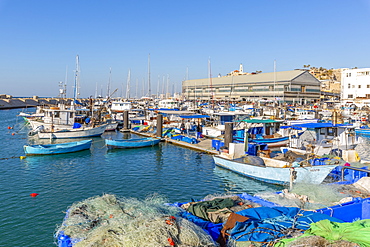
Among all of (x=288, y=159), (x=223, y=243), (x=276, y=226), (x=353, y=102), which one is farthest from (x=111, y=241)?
(x=353, y=102)

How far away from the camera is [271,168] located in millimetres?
17797

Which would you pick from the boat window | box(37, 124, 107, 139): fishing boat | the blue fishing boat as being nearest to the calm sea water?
box(37, 124, 107, 139): fishing boat

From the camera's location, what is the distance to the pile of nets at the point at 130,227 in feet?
22.3

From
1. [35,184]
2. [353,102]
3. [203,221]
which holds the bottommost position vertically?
[35,184]

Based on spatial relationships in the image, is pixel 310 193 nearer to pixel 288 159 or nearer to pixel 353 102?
pixel 288 159

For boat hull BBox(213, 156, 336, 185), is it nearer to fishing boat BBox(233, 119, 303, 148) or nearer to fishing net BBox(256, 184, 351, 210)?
fishing net BBox(256, 184, 351, 210)

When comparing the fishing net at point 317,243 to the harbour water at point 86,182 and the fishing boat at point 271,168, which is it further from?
the harbour water at point 86,182

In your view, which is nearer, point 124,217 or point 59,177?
point 124,217

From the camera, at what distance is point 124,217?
8820mm

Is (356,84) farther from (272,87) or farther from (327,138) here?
(327,138)

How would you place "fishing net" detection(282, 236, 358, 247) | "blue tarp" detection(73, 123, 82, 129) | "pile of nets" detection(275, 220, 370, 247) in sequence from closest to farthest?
"fishing net" detection(282, 236, 358, 247) < "pile of nets" detection(275, 220, 370, 247) < "blue tarp" detection(73, 123, 82, 129)

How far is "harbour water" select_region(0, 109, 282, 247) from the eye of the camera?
12.7 metres

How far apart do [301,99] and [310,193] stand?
272ft

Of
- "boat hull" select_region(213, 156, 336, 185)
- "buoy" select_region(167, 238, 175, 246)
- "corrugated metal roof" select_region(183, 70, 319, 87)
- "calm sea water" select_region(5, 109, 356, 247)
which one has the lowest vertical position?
"calm sea water" select_region(5, 109, 356, 247)
